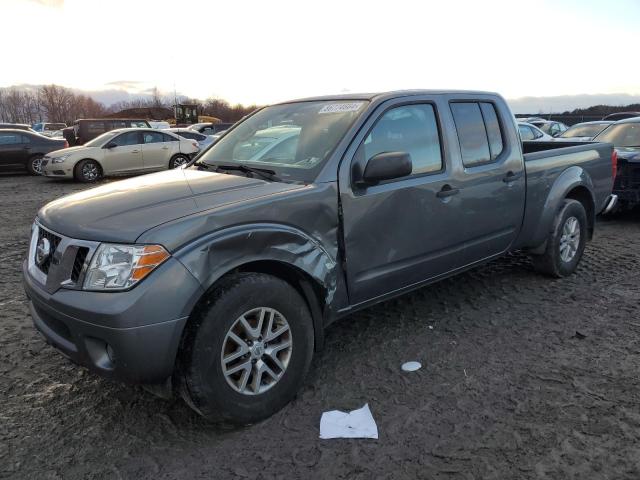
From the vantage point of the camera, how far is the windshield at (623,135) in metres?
8.54

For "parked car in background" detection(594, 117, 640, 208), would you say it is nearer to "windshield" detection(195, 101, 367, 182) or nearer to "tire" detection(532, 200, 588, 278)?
"tire" detection(532, 200, 588, 278)

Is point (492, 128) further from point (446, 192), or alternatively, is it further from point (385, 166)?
point (385, 166)

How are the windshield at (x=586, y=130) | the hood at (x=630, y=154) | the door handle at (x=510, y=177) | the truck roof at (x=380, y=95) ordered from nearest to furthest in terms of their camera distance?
the truck roof at (x=380, y=95)
the door handle at (x=510, y=177)
the hood at (x=630, y=154)
the windshield at (x=586, y=130)

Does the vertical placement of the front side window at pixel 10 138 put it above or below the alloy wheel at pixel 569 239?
above

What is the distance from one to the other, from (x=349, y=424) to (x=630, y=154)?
277 inches

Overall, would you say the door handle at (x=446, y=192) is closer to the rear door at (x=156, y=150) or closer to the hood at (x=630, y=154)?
the hood at (x=630, y=154)

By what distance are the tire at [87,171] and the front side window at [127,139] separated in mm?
851

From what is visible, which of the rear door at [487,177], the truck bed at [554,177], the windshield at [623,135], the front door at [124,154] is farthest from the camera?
the front door at [124,154]

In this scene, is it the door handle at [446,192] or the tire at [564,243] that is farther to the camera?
the tire at [564,243]

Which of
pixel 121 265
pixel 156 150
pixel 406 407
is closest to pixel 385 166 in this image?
pixel 406 407

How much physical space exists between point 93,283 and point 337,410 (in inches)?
59.3

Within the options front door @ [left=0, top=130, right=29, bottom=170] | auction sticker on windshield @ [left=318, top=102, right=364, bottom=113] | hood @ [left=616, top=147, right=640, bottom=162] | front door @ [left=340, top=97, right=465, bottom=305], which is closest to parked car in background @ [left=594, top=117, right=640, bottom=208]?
hood @ [left=616, top=147, right=640, bottom=162]

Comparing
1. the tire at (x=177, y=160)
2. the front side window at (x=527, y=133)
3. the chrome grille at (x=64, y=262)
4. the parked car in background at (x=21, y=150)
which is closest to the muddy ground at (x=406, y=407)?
the chrome grille at (x=64, y=262)

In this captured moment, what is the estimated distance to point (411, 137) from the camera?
3.67 metres
